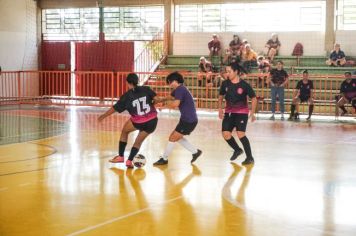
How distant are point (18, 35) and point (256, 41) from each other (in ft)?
39.0

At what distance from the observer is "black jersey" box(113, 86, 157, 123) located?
10.0 m

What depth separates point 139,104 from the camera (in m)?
10.1

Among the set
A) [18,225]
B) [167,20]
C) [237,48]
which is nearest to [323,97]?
[237,48]

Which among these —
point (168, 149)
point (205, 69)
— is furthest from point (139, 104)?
point (205, 69)

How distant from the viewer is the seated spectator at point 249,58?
2475 centimetres

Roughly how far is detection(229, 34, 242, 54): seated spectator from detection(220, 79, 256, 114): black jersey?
15143 mm

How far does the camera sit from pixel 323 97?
22.5 meters

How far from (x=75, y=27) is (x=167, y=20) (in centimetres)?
548

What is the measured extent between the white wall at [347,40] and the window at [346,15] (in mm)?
401

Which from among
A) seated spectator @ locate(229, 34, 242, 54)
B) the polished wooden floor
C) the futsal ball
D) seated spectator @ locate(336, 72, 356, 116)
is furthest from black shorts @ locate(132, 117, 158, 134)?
seated spectator @ locate(229, 34, 242, 54)

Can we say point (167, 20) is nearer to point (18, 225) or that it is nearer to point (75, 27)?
point (75, 27)

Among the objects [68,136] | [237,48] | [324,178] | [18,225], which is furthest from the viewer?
[237,48]

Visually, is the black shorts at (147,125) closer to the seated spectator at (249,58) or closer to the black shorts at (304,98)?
the black shorts at (304,98)

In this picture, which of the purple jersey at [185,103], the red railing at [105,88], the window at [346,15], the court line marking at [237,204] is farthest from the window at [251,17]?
the court line marking at [237,204]
